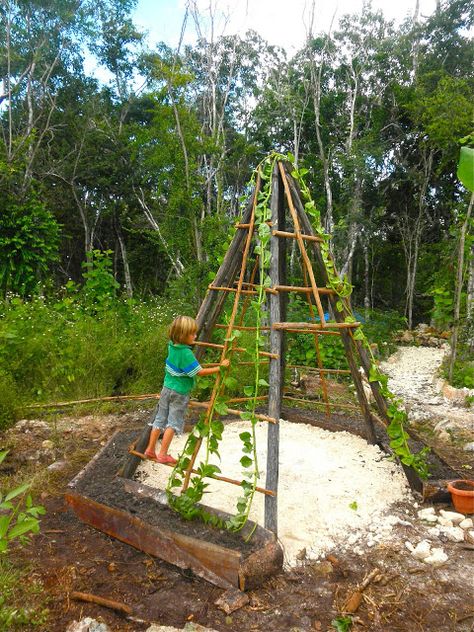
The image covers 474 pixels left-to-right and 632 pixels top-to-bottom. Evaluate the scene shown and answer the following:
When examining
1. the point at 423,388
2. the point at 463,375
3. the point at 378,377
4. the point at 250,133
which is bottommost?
the point at 423,388

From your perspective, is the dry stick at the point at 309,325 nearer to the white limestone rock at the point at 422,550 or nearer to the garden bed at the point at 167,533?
the garden bed at the point at 167,533

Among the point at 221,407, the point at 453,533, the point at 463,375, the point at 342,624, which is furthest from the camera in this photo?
the point at 463,375

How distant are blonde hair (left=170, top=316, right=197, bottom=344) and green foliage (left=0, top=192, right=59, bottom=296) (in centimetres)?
826

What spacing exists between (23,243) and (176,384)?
30.6 feet

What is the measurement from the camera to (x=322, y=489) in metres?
3.44

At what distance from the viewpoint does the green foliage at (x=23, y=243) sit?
11.1 metres

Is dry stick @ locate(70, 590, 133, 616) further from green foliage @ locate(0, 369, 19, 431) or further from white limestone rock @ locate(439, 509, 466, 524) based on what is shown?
green foliage @ locate(0, 369, 19, 431)

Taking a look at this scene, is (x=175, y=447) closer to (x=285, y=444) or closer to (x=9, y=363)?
(x=285, y=444)

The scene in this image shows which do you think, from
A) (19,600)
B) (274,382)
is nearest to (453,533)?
(274,382)

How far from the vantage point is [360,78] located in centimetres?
1719

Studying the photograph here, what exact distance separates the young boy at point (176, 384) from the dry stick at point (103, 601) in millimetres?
1039

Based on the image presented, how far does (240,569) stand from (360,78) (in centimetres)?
1837

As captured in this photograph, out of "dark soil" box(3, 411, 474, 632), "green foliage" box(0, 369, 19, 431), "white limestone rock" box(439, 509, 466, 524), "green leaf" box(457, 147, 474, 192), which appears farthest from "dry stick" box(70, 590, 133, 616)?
"green foliage" box(0, 369, 19, 431)

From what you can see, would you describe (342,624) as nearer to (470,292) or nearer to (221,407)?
(221,407)
